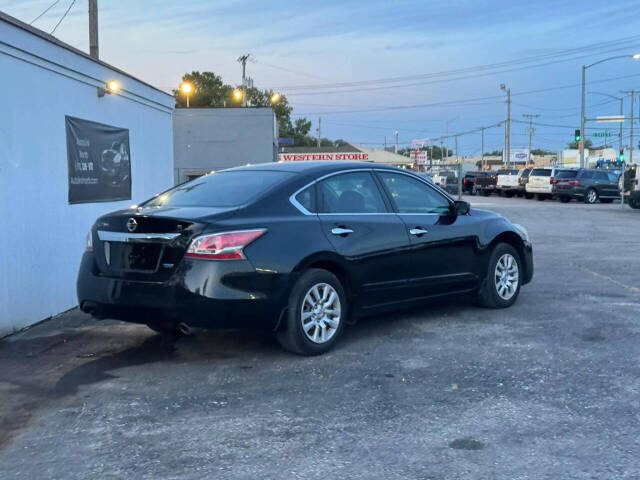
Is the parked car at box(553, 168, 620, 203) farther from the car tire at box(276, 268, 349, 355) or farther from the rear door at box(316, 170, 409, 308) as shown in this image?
the car tire at box(276, 268, 349, 355)

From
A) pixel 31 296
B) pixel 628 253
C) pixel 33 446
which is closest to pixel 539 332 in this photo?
pixel 33 446

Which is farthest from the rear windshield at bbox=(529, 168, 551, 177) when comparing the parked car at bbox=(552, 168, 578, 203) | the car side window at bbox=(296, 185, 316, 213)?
the car side window at bbox=(296, 185, 316, 213)

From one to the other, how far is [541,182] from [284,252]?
33769mm

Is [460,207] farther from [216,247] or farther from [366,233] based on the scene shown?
[216,247]

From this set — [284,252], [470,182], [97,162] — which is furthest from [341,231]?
[470,182]

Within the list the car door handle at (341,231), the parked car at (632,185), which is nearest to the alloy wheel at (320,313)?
the car door handle at (341,231)

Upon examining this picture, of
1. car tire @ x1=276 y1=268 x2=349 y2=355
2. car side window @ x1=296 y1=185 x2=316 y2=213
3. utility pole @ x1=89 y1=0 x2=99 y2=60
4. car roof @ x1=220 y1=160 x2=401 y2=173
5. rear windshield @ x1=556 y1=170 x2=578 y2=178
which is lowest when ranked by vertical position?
car tire @ x1=276 y1=268 x2=349 y2=355

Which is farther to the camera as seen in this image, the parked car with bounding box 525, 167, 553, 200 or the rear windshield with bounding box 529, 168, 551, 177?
the rear windshield with bounding box 529, 168, 551, 177

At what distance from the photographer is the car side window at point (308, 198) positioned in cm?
612

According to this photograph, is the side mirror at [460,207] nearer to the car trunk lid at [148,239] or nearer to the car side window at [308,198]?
the car side window at [308,198]

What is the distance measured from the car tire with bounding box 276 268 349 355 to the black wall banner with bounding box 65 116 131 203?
3.75 meters

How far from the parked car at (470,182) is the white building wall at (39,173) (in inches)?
1544

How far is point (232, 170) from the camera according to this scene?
6.96 meters

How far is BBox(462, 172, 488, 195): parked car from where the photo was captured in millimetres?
46656
